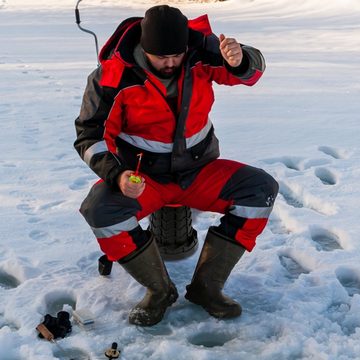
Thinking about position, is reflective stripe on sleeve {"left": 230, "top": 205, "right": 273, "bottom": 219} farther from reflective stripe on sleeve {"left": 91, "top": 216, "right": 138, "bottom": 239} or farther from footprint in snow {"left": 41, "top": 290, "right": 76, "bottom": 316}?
footprint in snow {"left": 41, "top": 290, "right": 76, "bottom": 316}

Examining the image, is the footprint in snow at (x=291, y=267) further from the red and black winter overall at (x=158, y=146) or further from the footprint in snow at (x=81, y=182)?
the footprint in snow at (x=81, y=182)

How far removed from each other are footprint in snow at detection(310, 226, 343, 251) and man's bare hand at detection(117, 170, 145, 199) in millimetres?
1163

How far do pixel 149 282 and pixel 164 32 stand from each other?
3.26 feet

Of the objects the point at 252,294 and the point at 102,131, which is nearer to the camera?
the point at 102,131

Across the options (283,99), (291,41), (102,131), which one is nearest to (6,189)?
(102,131)

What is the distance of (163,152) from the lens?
249 cm

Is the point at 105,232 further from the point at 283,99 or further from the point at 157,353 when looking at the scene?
the point at 283,99

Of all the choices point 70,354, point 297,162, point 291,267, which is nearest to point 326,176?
point 297,162

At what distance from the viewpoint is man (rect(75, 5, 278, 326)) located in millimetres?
2309

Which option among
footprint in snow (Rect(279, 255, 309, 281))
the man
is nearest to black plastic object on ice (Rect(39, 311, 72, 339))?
the man

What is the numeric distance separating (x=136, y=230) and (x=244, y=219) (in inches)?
17.7

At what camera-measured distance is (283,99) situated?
591 cm

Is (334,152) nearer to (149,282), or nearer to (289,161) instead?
(289,161)

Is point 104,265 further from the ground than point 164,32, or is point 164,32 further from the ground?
point 164,32
